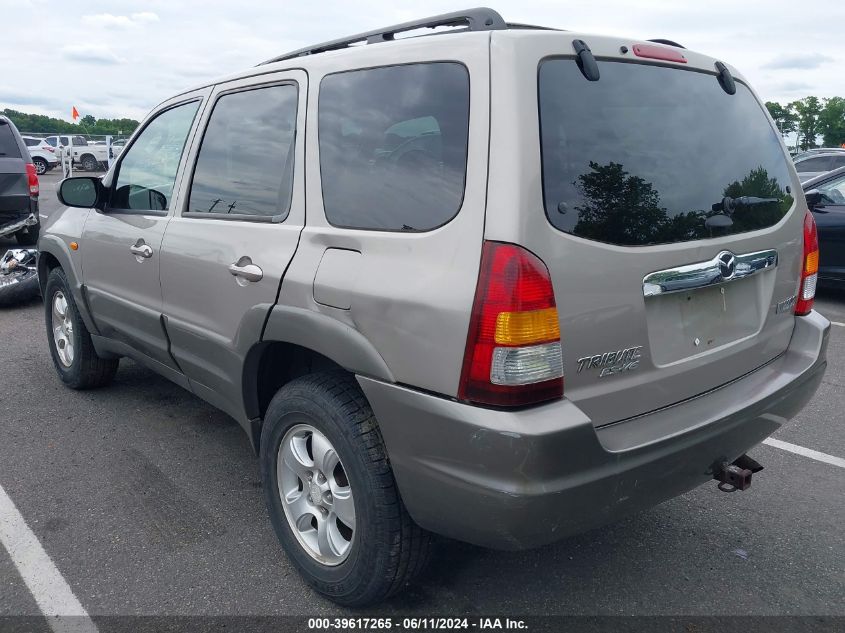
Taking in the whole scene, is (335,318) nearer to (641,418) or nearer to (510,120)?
(510,120)

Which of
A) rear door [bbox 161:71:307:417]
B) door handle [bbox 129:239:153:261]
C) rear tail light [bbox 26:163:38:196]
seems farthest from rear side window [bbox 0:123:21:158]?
rear door [bbox 161:71:307:417]

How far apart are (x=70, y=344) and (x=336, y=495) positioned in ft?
9.79

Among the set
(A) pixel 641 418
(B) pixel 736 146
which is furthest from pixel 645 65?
(A) pixel 641 418

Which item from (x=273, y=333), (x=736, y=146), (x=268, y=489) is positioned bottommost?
(x=268, y=489)

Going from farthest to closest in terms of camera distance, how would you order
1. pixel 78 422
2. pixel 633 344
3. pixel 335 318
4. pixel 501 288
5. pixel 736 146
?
pixel 78 422
pixel 736 146
pixel 335 318
pixel 633 344
pixel 501 288

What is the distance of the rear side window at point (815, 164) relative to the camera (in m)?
12.0

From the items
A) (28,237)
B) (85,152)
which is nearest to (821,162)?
(28,237)

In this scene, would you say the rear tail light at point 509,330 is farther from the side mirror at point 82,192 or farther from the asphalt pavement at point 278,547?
the side mirror at point 82,192

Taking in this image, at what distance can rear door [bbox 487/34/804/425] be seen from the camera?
1.99 metres

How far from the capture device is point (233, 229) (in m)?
2.86

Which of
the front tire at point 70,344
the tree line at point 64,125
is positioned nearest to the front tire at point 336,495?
the front tire at point 70,344

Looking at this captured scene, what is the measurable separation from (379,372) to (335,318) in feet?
0.86

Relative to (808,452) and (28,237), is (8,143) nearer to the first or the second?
(28,237)

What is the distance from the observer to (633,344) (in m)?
2.12
